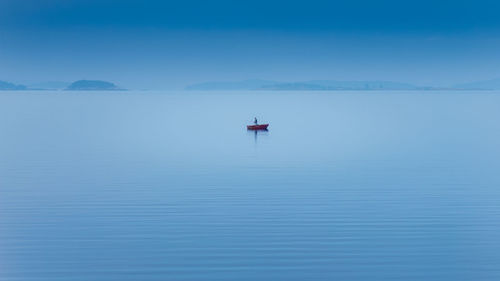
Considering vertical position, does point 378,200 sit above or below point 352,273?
above

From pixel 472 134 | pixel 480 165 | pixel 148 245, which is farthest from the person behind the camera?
pixel 472 134

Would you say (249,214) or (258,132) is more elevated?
(258,132)

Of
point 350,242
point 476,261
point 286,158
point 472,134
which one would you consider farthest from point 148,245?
point 472,134

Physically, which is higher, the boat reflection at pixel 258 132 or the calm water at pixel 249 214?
the boat reflection at pixel 258 132

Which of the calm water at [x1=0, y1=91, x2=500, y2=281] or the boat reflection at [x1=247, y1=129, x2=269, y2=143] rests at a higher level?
the boat reflection at [x1=247, y1=129, x2=269, y2=143]

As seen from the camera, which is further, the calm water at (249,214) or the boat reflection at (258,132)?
the boat reflection at (258,132)

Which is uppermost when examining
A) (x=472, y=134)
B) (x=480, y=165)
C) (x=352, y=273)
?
(x=472, y=134)

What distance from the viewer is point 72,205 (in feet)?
70.1

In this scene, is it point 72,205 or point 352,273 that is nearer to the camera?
point 352,273

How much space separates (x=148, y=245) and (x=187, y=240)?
1080 mm

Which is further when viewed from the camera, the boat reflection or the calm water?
the boat reflection

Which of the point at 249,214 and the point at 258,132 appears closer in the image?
the point at 249,214

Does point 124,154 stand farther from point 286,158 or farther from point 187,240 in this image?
point 187,240

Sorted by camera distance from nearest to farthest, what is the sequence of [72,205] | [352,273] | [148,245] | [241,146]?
[352,273], [148,245], [72,205], [241,146]
